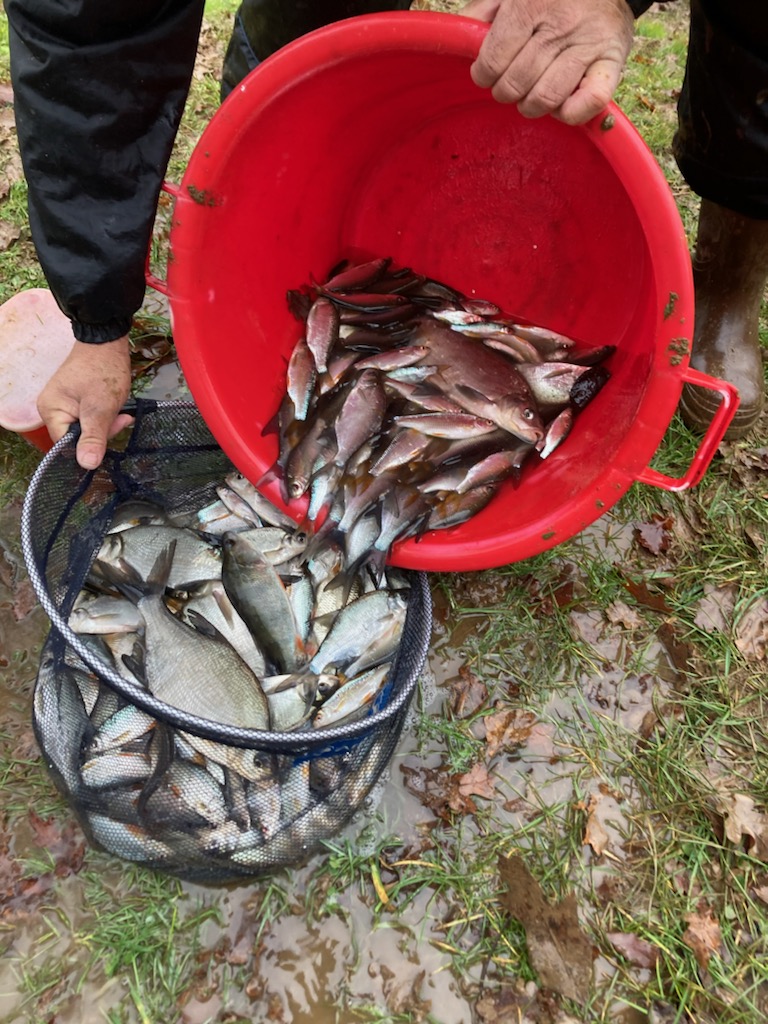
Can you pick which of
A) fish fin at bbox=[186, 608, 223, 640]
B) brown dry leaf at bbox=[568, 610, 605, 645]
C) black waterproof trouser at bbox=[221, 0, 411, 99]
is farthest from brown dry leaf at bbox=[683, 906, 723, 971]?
black waterproof trouser at bbox=[221, 0, 411, 99]

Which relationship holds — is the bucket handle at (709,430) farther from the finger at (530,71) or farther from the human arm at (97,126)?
the human arm at (97,126)

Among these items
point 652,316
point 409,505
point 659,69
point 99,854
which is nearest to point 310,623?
point 409,505

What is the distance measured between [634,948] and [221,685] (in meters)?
1.43

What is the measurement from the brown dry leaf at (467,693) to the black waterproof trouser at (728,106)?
1973mm

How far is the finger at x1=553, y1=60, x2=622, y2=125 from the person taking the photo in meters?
1.54

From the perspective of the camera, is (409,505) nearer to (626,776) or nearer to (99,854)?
(626,776)

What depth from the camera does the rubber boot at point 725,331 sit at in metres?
2.92

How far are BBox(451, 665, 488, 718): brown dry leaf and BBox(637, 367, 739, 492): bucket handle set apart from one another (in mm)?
957

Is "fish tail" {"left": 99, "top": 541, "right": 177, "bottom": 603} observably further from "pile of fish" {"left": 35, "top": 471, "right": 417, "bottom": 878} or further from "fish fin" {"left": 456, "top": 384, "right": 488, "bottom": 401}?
"fish fin" {"left": 456, "top": 384, "right": 488, "bottom": 401}

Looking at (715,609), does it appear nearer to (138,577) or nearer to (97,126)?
(138,577)

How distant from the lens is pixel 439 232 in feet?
9.43

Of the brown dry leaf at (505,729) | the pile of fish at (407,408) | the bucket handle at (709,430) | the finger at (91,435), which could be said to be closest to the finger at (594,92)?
the bucket handle at (709,430)

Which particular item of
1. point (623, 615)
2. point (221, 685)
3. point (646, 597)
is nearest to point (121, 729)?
point (221, 685)

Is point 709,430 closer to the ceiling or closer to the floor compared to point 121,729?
closer to the ceiling
